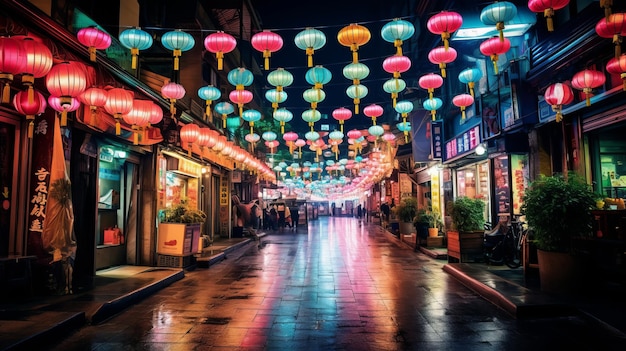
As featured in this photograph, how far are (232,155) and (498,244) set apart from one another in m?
10.8

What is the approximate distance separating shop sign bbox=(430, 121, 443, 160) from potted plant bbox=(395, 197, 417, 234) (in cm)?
262

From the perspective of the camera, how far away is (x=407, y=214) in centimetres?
1958

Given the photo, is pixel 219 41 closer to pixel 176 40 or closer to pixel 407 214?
pixel 176 40

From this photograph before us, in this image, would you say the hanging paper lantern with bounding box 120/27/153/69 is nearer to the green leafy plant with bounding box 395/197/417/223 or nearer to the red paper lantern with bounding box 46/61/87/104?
the red paper lantern with bounding box 46/61/87/104

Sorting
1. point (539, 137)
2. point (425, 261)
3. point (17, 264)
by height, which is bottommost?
point (425, 261)

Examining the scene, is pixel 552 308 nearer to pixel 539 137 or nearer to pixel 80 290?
pixel 539 137

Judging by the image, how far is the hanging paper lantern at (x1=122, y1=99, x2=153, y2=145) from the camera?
9242 millimetres

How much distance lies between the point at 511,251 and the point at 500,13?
6.10 meters

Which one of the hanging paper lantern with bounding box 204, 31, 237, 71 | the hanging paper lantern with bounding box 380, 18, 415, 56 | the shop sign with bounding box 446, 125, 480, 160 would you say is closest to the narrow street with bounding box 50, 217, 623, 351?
the hanging paper lantern with bounding box 204, 31, 237, 71

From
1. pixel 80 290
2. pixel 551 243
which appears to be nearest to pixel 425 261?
pixel 551 243

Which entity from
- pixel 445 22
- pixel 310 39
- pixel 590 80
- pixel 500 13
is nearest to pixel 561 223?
pixel 590 80

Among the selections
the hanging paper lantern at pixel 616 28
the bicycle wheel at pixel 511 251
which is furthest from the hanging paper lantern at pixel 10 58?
the bicycle wheel at pixel 511 251


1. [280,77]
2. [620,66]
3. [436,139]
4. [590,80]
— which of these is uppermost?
[280,77]

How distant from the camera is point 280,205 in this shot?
112 ft
